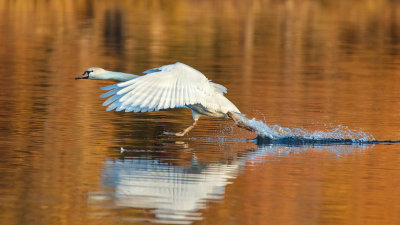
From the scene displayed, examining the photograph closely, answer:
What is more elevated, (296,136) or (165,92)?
(165,92)

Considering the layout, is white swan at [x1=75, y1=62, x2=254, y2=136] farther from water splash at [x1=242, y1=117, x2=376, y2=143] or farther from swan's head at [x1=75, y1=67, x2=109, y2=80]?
water splash at [x1=242, y1=117, x2=376, y2=143]

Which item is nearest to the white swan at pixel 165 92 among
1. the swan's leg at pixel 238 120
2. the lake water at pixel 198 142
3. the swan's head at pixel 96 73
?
the swan's head at pixel 96 73

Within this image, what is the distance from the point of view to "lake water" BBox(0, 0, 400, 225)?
974 centimetres

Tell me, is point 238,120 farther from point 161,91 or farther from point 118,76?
point 161,91

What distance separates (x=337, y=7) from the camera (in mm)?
66875

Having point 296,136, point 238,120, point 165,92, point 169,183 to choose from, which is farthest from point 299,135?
point 169,183

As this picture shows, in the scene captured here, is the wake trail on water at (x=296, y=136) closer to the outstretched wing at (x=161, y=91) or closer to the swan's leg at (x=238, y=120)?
the swan's leg at (x=238, y=120)

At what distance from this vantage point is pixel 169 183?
426 inches

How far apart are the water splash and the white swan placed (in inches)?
28.5

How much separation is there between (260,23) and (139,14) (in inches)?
320

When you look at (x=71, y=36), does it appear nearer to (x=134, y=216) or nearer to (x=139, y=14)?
(x=139, y=14)

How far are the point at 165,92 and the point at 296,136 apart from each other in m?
3.03

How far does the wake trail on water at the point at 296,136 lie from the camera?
1458 cm

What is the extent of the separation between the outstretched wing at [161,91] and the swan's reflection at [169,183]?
0.76 metres
